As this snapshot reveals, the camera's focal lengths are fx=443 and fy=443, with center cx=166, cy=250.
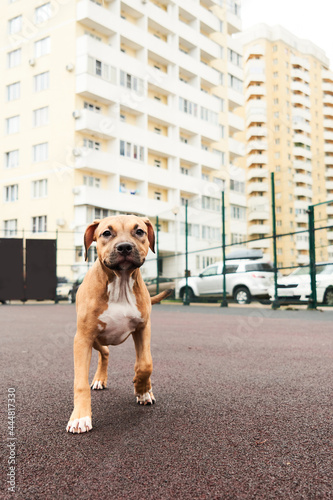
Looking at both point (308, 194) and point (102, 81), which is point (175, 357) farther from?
point (308, 194)

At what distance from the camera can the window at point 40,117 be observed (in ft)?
86.3

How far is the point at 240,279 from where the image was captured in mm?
13039

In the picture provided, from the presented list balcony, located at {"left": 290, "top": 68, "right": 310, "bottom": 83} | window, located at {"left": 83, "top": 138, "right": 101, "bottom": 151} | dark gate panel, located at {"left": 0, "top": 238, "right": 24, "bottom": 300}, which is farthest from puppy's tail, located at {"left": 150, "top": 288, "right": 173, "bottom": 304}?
balcony, located at {"left": 290, "top": 68, "right": 310, "bottom": 83}

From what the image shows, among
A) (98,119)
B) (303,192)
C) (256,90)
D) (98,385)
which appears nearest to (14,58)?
(98,119)

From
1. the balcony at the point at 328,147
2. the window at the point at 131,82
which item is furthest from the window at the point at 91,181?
the balcony at the point at 328,147

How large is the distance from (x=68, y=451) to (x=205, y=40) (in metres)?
37.3

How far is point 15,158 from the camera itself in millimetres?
27469

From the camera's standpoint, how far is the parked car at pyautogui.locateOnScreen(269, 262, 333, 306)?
10422 mm

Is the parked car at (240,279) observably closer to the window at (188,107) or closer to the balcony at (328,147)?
the window at (188,107)

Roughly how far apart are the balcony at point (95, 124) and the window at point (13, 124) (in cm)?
500

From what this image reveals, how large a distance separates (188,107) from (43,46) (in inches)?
429

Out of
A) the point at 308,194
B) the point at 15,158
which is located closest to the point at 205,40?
the point at 15,158

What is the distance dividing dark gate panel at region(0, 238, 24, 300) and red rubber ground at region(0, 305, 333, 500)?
12.3 m

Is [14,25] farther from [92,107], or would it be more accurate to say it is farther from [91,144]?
[91,144]
